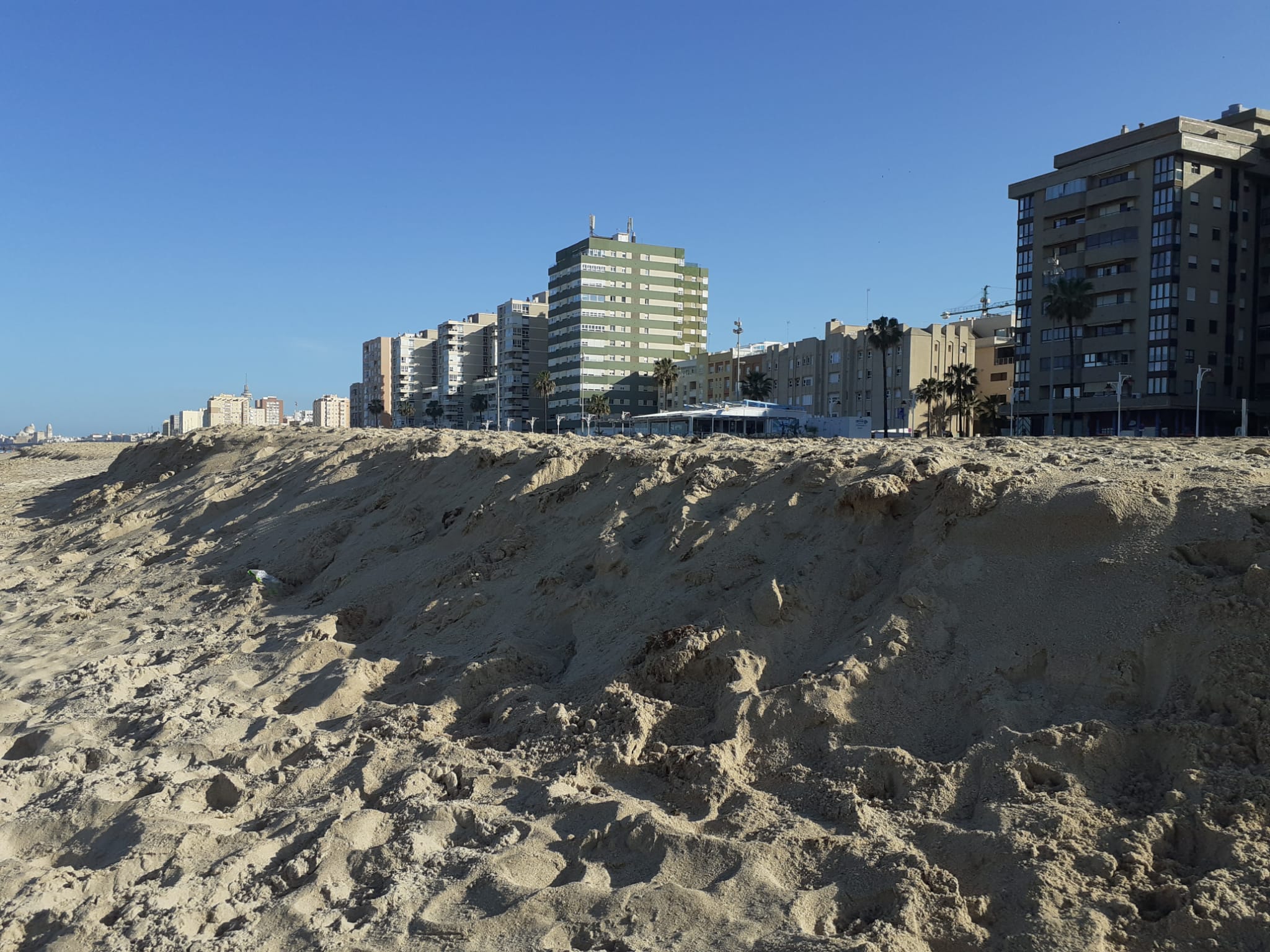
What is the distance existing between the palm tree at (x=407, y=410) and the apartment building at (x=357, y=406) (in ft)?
83.0

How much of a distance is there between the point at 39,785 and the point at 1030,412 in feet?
210

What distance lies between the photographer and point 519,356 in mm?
122250

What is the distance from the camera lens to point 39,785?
6184 millimetres

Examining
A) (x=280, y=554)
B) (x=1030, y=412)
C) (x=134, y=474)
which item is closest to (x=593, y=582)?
(x=280, y=554)

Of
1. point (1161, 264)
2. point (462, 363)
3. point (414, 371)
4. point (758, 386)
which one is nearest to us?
point (1161, 264)

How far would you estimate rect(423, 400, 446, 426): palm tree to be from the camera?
125875 millimetres

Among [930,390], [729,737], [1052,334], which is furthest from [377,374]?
[729,737]

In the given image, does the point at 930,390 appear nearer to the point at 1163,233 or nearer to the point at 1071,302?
the point at 1071,302

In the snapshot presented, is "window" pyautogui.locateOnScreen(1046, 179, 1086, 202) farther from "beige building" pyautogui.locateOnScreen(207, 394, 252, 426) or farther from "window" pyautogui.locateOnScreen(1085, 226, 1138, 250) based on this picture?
"beige building" pyautogui.locateOnScreen(207, 394, 252, 426)

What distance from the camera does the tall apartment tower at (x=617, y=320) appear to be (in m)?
100

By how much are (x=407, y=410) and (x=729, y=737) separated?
12614 cm

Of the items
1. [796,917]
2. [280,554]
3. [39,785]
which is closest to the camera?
[796,917]

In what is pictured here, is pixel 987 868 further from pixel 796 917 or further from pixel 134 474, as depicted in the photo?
pixel 134 474

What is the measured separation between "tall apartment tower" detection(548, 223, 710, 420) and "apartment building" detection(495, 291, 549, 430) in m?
15.2
